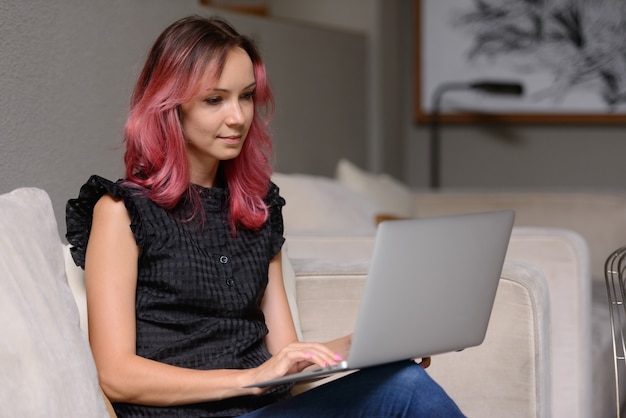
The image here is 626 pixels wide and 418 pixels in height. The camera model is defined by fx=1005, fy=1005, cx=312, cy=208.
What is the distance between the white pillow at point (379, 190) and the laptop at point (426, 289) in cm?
202

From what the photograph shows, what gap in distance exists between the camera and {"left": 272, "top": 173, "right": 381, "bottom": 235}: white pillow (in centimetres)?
290

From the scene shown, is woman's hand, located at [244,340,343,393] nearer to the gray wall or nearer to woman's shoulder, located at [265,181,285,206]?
woman's shoulder, located at [265,181,285,206]

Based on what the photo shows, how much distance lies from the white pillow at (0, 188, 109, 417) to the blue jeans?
30cm

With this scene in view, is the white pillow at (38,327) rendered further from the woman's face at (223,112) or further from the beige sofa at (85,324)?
the woman's face at (223,112)

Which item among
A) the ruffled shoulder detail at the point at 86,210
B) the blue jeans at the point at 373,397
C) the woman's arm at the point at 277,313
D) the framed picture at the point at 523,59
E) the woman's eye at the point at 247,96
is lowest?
the blue jeans at the point at 373,397

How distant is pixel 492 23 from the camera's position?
16.1ft

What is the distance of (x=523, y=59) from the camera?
4891mm

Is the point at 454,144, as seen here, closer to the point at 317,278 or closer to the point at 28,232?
the point at 317,278

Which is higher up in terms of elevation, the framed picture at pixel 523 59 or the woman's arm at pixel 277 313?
the framed picture at pixel 523 59

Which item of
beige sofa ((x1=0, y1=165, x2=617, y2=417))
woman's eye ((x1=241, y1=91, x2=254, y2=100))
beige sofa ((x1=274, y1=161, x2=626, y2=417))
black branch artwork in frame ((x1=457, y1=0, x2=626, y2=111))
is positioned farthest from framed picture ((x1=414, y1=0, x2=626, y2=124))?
woman's eye ((x1=241, y1=91, x2=254, y2=100))

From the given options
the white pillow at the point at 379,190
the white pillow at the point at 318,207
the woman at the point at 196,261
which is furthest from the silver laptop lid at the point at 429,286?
the white pillow at the point at 379,190

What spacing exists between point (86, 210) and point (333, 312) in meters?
0.60

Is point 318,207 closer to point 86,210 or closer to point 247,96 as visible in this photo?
point 247,96

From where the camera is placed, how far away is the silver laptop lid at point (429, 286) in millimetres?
1370
